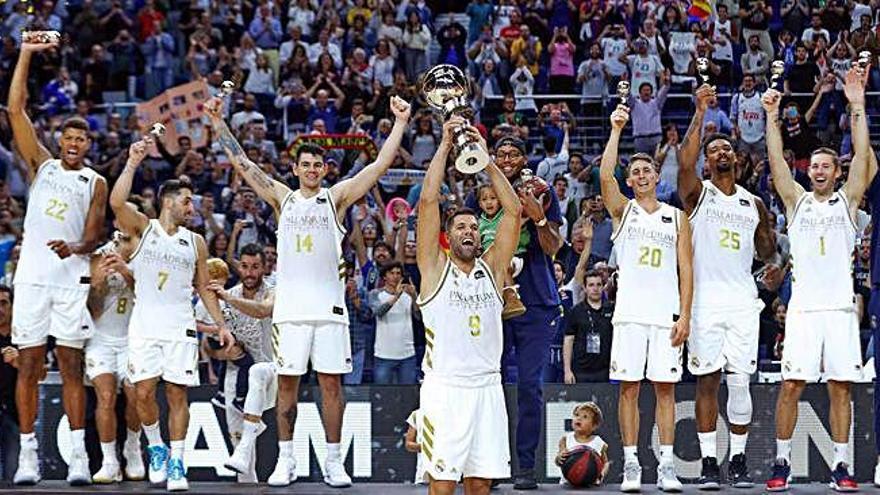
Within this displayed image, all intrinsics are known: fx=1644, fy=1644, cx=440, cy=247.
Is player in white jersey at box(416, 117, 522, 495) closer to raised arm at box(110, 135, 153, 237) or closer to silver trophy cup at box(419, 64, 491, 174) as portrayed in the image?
silver trophy cup at box(419, 64, 491, 174)

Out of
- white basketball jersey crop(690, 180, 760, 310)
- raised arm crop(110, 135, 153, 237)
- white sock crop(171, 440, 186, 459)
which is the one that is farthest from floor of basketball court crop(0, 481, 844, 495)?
raised arm crop(110, 135, 153, 237)

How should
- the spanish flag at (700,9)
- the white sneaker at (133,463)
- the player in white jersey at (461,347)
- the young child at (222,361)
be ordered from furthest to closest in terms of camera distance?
1. the spanish flag at (700,9)
2. the young child at (222,361)
3. the white sneaker at (133,463)
4. the player in white jersey at (461,347)

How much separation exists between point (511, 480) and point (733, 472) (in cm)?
185

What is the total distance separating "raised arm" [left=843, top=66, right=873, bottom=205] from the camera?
12883 millimetres

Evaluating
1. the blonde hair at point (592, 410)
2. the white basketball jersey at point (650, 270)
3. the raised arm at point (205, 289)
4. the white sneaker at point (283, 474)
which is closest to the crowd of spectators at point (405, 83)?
the blonde hair at point (592, 410)

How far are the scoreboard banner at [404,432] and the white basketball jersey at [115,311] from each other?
151 centimetres

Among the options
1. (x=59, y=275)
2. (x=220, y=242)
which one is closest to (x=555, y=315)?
(x=59, y=275)

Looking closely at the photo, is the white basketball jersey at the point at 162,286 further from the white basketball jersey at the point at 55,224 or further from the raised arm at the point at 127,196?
the white basketball jersey at the point at 55,224

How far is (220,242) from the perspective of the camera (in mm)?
18406

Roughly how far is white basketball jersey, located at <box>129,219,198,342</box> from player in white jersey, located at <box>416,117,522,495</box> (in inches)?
107

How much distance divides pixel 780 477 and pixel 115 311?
556 cm

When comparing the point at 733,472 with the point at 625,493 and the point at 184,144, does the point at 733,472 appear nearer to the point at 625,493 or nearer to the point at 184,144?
the point at 625,493

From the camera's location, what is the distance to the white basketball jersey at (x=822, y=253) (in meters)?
12.8

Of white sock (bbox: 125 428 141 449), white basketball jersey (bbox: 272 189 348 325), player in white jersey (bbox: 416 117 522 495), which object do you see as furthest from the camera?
white sock (bbox: 125 428 141 449)
